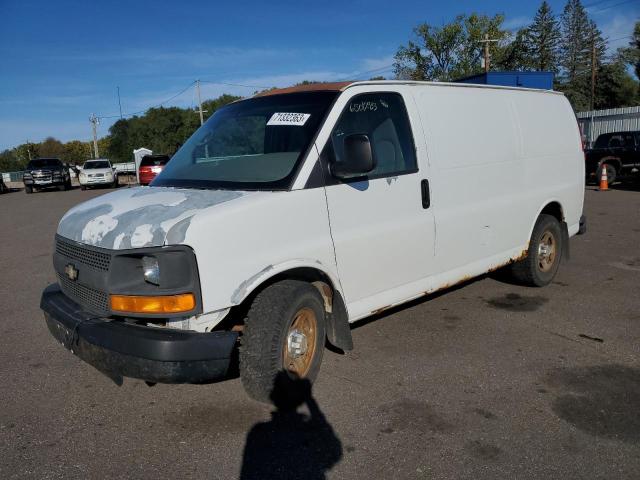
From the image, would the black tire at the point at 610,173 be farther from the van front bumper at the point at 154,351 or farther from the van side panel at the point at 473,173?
the van front bumper at the point at 154,351

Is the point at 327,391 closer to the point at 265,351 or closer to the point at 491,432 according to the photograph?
the point at 265,351

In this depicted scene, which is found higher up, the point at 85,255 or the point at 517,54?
the point at 517,54

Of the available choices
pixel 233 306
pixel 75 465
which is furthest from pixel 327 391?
pixel 75 465

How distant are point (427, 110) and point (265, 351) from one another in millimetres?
2350

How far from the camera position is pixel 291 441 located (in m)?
3.19

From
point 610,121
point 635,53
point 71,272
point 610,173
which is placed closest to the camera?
point 71,272

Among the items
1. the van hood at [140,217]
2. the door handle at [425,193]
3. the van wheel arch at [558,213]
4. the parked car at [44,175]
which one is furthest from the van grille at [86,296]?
the parked car at [44,175]

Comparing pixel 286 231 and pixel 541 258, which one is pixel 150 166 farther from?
pixel 286 231

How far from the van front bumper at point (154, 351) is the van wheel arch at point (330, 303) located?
0.49 meters

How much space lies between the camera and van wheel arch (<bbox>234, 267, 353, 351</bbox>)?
3598 mm

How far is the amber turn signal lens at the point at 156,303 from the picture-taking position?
2988 millimetres

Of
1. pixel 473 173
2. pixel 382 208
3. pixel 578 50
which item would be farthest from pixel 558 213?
pixel 578 50

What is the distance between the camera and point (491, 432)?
3207 millimetres

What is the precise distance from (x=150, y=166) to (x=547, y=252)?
19009 millimetres
